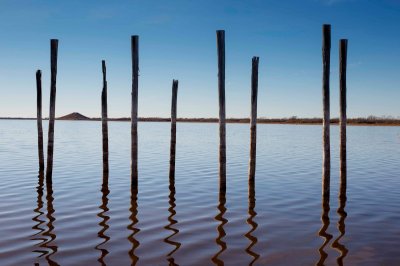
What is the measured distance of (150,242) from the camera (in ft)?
25.7

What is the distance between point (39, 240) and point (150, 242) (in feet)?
7.06

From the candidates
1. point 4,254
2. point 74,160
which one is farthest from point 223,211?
point 74,160

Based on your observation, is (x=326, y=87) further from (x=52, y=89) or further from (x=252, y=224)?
(x=52, y=89)

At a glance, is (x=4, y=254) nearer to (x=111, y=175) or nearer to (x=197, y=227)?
(x=197, y=227)

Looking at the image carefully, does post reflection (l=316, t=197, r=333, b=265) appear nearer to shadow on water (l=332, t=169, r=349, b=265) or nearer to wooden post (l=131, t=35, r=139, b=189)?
shadow on water (l=332, t=169, r=349, b=265)

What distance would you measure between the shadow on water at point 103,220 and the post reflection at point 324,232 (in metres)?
3.68

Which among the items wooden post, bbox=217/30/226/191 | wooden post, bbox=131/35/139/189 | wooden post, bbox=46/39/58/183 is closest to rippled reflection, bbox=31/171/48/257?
wooden post, bbox=46/39/58/183

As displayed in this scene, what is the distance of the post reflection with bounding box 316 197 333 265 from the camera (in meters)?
7.11

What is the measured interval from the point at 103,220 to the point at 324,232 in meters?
5.03

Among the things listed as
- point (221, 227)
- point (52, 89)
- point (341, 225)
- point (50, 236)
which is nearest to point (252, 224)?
point (221, 227)

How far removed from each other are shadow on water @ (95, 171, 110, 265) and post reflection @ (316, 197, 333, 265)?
3.68m

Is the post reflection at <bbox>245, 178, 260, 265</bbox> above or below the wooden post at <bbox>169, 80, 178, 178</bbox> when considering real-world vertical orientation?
below

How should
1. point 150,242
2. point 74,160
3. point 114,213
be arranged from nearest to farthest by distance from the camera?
point 150,242
point 114,213
point 74,160

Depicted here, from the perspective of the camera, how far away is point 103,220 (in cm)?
956
